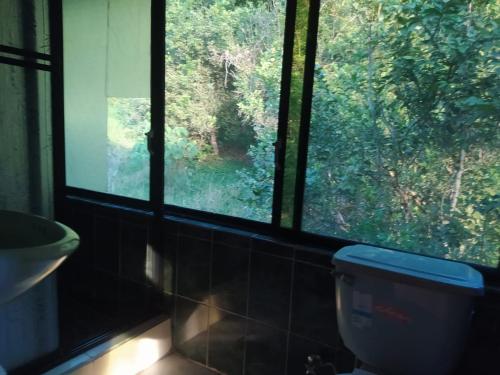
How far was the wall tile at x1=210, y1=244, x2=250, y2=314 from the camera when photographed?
5.49 ft

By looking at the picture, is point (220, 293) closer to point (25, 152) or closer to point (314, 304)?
point (314, 304)

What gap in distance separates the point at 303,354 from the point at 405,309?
0.62 m

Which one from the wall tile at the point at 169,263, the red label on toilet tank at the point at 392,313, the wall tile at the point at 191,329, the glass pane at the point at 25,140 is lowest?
A: the wall tile at the point at 191,329

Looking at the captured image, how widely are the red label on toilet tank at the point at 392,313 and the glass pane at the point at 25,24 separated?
1.51m

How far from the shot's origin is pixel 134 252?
204 cm

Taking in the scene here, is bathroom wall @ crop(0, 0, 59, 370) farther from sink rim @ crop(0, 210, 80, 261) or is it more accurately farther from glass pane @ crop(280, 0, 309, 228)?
glass pane @ crop(280, 0, 309, 228)

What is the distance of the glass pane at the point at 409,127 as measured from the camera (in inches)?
48.6

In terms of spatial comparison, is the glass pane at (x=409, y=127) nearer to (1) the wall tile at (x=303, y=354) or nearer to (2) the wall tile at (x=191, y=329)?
(1) the wall tile at (x=303, y=354)

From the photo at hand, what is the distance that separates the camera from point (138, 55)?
200 centimetres

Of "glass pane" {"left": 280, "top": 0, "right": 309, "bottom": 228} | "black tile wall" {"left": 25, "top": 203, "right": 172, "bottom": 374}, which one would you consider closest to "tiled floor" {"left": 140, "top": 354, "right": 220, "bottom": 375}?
"black tile wall" {"left": 25, "top": 203, "right": 172, "bottom": 374}

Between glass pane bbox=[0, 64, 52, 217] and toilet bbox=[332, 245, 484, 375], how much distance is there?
1.20 meters

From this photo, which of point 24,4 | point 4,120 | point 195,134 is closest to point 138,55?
point 195,134

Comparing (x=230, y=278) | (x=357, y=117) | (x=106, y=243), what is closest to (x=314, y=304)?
(x=230, y=278)

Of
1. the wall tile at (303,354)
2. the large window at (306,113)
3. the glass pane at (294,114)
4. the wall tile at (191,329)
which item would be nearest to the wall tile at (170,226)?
the large window at (306,113)
